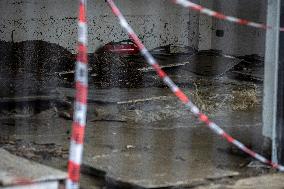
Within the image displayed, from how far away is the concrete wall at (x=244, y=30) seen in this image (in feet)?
67.6

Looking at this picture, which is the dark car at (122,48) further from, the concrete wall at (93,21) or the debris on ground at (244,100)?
the debris on ground at (244,100)

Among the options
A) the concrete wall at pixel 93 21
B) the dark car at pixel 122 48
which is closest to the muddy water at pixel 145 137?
the dark car at pixel 122 48

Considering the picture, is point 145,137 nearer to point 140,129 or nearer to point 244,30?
point 140,129

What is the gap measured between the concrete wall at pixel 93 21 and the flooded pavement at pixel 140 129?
9.85 feet

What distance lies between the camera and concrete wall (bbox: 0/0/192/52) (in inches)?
701

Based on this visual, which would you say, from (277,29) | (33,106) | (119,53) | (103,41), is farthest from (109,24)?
(277,29)

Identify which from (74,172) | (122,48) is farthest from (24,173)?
(122,48)

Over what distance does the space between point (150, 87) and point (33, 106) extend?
4374mm

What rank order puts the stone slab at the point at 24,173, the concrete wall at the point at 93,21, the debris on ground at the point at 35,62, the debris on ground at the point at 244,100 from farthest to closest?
1. the concrete wall at the point at 93,21
2. the debris on ground at the point at 35,62
3. the debris on ground at the point at 244,100
4. the stone slab at the point at 24,173

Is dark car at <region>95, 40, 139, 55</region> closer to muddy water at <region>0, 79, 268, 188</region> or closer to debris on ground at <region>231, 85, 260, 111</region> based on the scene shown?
muddy water at <region>0, 79, 268, 188</region>

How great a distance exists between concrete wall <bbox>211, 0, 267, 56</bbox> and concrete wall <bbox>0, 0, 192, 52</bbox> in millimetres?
1437

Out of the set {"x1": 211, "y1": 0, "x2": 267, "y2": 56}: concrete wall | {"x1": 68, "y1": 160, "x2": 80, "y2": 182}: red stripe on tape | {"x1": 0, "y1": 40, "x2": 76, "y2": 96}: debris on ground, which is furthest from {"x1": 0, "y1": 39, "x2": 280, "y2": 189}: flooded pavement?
{"x1": 211, "y1": 0, "x2": 267, "y2": 56}: concrete wall

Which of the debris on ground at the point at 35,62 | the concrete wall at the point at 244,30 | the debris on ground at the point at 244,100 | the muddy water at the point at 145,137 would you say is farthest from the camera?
the concrete wall at the point at 244,30

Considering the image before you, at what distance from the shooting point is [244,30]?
21.2 metres
